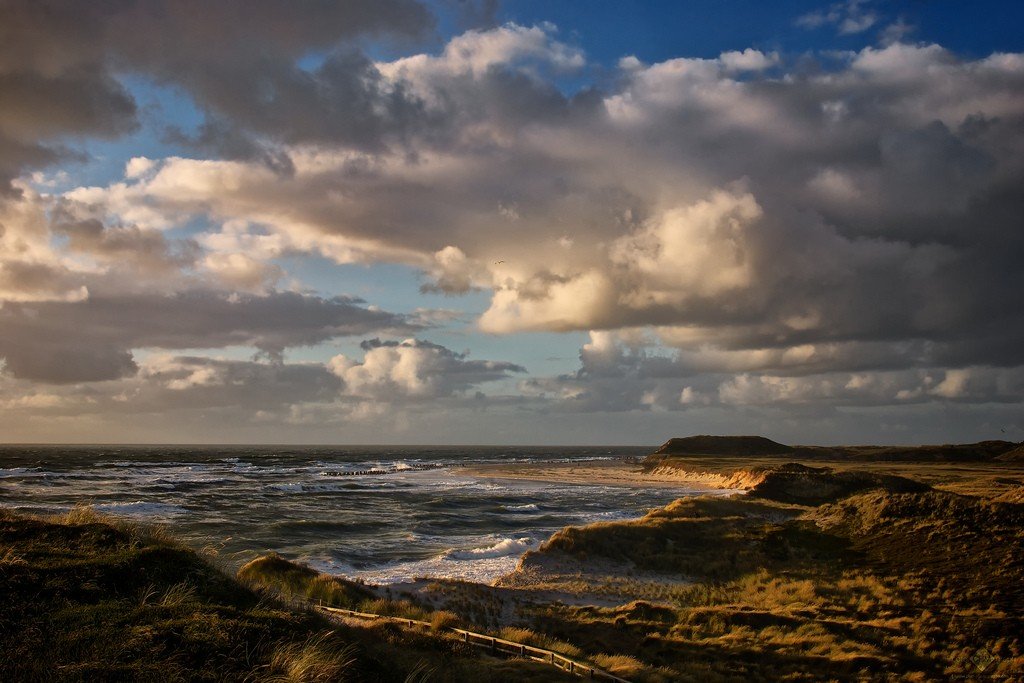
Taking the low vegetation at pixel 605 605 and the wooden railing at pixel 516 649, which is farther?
the wooden railing at pixel 516 649

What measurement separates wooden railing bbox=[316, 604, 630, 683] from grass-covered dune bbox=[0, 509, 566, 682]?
68 centimetres

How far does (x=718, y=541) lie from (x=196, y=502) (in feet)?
153

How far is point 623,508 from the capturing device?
58188 millimetres

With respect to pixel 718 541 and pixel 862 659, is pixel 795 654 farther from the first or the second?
pixel 718 541

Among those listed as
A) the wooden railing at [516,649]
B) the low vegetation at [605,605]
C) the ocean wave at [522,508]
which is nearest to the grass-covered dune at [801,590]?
the low vegetation at [605,605]

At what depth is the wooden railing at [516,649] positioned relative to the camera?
46.6 ft

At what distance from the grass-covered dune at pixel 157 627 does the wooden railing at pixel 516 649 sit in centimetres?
68

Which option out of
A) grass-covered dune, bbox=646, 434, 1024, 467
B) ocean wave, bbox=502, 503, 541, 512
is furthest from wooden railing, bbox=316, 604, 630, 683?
grass-covered dune, bbox=646, 434, 1024, 467

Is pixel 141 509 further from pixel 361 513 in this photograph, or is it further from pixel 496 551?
pixel 496 551

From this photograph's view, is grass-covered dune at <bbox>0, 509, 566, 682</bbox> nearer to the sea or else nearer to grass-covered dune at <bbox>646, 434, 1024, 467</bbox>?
the sea

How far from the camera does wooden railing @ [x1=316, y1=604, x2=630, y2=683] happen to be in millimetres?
14211

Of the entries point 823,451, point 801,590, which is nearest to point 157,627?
point 801,590

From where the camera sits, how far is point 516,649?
15516 mm

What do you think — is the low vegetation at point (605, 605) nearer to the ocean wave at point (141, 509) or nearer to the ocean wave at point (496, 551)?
the ocean wave at point (496, 551)
